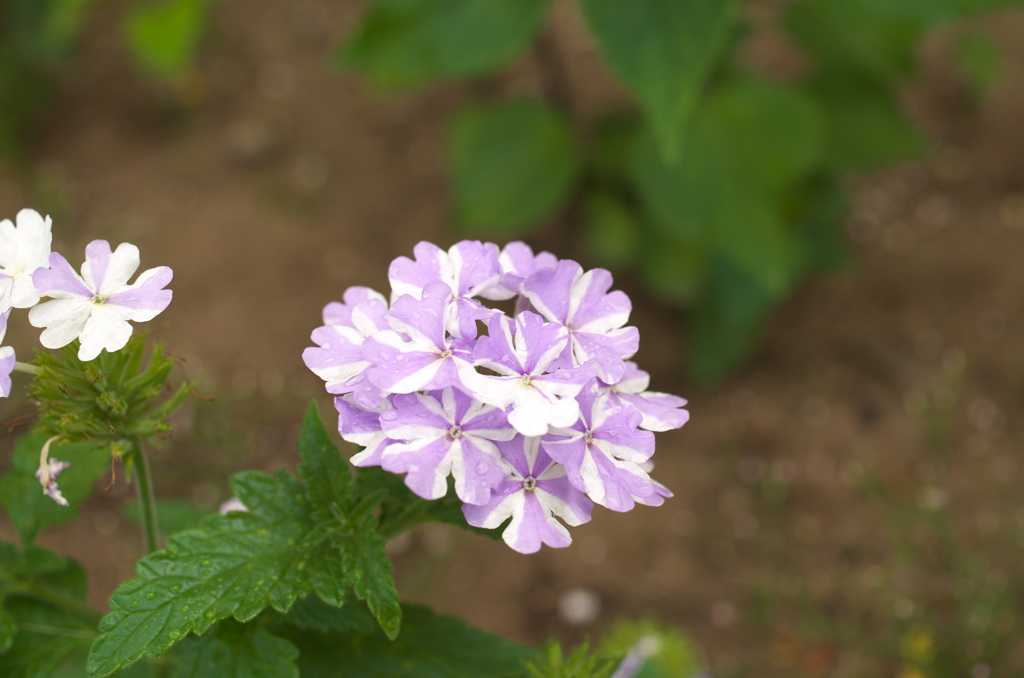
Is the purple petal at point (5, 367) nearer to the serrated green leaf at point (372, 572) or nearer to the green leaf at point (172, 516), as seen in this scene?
the serrated green leaf at point (372, 572)

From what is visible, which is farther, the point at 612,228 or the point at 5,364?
the point at 612,228

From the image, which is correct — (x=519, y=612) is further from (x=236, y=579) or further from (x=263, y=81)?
(x=263, y=81)

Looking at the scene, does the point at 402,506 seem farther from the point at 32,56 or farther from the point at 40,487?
the point at 32,56

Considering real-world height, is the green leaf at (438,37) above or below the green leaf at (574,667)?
above

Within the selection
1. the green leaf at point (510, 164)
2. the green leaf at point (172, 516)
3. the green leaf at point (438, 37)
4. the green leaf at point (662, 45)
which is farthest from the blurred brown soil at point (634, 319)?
the green leaf at point (662, 45)

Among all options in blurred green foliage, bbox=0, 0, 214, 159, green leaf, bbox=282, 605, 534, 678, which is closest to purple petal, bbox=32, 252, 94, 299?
green leaf, bbox=282, 605, 534, 678

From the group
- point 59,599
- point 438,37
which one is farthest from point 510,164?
point 59,599
